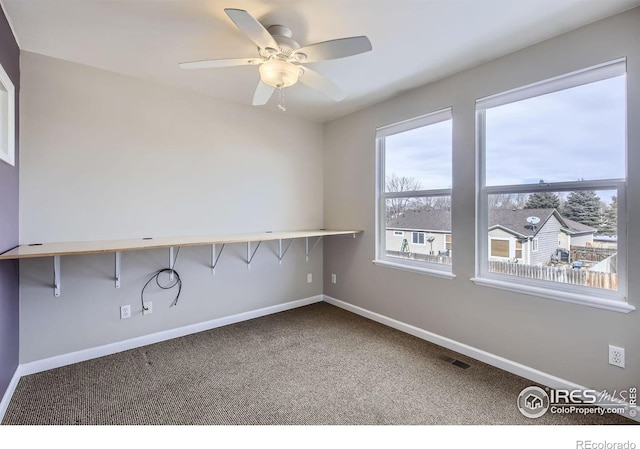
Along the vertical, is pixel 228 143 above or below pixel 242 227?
above

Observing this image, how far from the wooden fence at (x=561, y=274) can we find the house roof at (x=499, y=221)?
0.26m

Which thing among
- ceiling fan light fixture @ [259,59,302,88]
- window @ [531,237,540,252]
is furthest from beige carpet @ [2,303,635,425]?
ceiling fan light fixture @ [259,59,302,88]

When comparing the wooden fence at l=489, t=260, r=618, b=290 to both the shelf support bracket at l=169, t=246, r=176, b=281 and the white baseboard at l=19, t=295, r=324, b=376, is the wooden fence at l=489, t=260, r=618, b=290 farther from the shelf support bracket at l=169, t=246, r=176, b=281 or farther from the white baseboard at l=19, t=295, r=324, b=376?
the shelf support bracket at l=169, t=246, r=176, b=281

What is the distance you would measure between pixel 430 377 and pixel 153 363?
7.03ft

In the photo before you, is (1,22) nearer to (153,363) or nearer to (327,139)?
(153,363)

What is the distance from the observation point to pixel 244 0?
5.45ft

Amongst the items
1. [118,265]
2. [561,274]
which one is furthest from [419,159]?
[118,265]

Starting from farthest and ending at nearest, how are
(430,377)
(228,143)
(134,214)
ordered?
(228,143), (134,214), (430,377)

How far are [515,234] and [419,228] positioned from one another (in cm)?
87

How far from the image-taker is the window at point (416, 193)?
276 centimetres

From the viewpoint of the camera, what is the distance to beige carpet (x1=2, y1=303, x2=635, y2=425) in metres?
1.76

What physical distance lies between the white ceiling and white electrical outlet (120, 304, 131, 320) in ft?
6.58

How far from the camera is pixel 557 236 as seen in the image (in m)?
2.08
